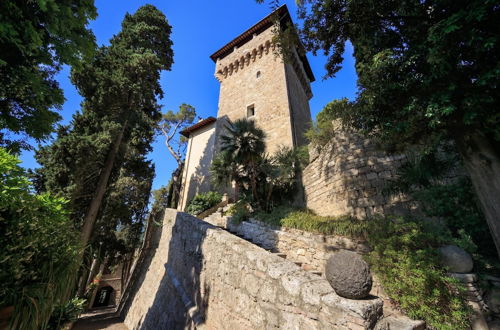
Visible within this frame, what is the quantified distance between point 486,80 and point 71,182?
1159 cm

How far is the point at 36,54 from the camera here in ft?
11.2

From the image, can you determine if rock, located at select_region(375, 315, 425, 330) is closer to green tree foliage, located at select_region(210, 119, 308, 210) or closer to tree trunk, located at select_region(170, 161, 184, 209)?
green tree foliage, located at select_region(210, 119, 308, 210)

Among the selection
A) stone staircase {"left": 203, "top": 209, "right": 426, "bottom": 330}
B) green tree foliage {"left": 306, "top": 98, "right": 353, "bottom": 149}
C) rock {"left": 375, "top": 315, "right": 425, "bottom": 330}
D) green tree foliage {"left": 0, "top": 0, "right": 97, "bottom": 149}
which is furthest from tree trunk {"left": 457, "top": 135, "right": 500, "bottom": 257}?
green tree foliage {"left": 0, "top": 0, "right": 97, "bottom": 149}

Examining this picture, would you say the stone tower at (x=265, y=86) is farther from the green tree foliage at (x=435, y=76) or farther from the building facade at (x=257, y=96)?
the green tree foliage at (x=435, y=76)

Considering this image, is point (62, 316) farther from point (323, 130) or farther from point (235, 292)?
point (323, 130)

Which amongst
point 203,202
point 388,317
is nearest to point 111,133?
point 203,202

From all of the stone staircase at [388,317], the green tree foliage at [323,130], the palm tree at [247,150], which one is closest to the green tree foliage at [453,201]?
the stone staircase at [388,317]

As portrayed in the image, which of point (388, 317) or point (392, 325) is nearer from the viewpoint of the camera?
point (392, 325)

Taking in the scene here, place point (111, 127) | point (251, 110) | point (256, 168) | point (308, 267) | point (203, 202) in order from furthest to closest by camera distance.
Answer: point (251, 110)
point (203, 202)
point (256, 168)
point (111, 127)
point (308, 267)

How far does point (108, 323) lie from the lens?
10172 mm

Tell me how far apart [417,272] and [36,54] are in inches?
293

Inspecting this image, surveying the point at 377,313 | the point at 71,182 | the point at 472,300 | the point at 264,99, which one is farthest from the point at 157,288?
the point at 264,99

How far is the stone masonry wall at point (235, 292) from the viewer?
232 cm

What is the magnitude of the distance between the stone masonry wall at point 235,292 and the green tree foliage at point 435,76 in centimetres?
287
